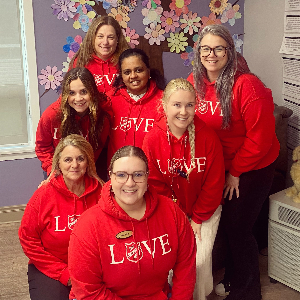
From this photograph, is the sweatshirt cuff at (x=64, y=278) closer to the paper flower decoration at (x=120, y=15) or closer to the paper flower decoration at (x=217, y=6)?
the paper flower decoration at (x=120, y=15)

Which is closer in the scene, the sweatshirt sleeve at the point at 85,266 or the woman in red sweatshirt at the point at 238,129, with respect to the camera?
the sweatshirt sleeve at the point at 85,266

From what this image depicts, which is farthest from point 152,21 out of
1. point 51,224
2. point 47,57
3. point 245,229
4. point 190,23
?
point 51,224

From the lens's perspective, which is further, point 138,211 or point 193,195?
point 193,195

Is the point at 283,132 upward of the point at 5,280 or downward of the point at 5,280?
upward

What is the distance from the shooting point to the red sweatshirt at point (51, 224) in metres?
1.76

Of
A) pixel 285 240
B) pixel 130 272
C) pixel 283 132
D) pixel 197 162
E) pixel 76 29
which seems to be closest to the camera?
pixel 130 272

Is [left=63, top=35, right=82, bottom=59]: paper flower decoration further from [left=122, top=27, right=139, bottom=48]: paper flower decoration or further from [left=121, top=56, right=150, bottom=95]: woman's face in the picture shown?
[left=121, top=56, right=150, bottom=95]: woman's face

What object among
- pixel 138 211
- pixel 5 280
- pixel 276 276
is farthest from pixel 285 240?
pixel 5 280

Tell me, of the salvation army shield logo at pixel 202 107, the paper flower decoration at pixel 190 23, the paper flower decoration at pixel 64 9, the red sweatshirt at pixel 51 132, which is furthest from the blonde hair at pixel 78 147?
the paper flower decoration at pixel 190 23

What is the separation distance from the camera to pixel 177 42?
3.17 m

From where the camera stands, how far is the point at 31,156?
3.12 meters

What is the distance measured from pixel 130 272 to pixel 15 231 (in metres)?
1.84

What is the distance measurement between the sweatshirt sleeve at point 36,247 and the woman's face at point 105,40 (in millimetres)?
980

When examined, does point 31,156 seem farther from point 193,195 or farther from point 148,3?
point 193,195
